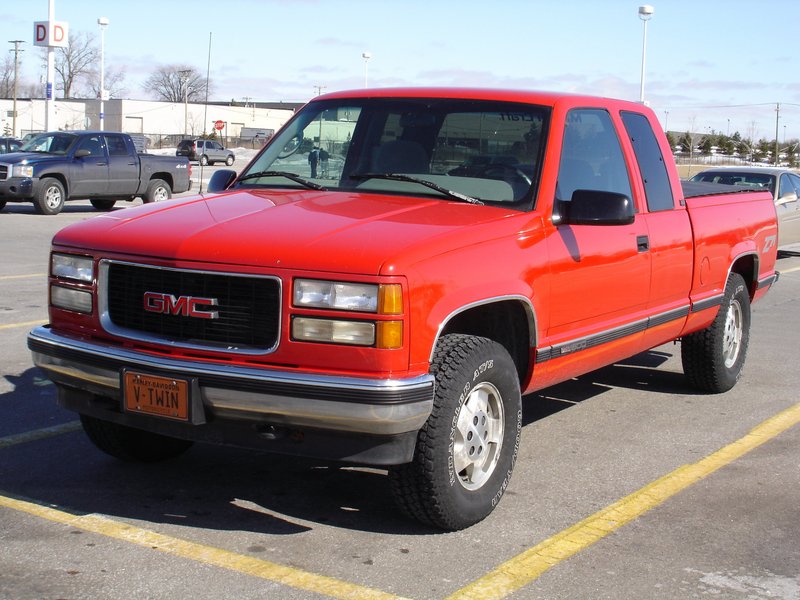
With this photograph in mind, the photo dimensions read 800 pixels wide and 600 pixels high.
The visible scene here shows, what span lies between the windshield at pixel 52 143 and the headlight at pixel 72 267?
713 inches

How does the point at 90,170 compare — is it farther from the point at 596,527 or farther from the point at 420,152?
the point at 596,527

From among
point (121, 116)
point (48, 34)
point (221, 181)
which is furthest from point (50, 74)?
point (121, 116)

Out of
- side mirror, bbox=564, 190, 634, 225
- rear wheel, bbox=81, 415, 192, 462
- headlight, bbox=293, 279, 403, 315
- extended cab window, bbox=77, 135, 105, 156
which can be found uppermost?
extended cab window, bbox=77, 135, 105, 156

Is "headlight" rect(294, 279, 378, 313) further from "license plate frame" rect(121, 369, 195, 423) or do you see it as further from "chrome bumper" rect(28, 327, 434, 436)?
"license plate frame" rect(121, 369, 195, 423)

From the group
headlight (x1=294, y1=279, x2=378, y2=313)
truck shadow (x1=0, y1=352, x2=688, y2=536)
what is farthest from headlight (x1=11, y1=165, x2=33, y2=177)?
headlight (x1=294, y1=279, x2=378, y2=313)

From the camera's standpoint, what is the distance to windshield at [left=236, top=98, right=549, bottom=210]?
521 cm

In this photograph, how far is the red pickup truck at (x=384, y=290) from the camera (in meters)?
4.02

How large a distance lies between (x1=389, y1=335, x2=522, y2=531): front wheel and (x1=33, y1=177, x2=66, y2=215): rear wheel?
1818cm

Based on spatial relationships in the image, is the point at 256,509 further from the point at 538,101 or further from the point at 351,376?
the point at 538,101

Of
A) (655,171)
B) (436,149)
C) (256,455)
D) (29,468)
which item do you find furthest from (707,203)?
(29,468)

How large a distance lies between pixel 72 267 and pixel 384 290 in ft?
4.98

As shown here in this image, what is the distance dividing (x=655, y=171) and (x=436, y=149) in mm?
1629

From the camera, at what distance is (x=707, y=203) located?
6855 millimetres

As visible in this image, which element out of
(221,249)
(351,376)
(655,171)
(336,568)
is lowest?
(336,568)
